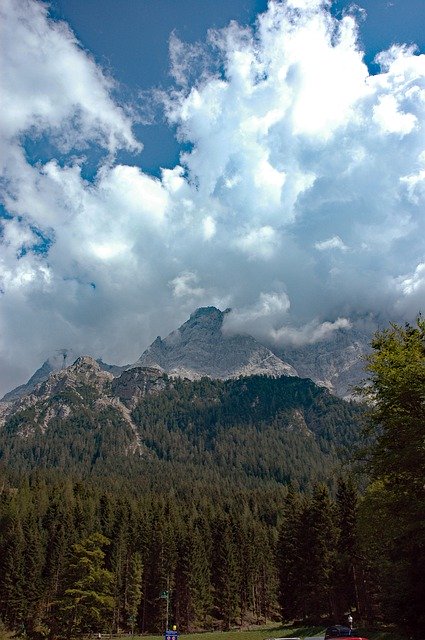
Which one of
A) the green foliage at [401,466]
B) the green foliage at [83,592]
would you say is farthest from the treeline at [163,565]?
the green foliage at [401,466]

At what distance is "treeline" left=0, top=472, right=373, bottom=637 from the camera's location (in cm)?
6012

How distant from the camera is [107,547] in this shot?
10162 centimetres

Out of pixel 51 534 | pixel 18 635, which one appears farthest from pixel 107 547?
pixel 18 635

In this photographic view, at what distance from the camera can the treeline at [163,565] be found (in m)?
60.1

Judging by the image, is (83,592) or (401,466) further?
(83,592)

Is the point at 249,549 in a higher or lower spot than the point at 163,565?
higher

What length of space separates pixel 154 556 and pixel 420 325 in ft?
267

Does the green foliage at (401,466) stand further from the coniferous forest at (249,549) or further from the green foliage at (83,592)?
the green foliage at (83,592)

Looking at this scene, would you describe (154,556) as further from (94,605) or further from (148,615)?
(94,605)

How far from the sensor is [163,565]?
88.0 m

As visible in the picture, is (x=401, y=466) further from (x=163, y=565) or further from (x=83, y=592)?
(x=163, y=565)

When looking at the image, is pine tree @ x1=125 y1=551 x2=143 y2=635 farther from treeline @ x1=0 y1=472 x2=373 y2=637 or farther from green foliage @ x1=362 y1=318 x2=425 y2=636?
green foliage @ x1=362 y1=318 x2=425 y2=636

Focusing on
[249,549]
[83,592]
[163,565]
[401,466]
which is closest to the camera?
[401,466]

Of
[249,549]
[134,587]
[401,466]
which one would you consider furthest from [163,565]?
[401,466]
